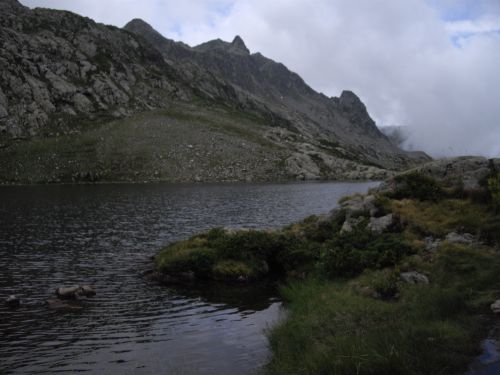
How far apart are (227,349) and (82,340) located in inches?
272

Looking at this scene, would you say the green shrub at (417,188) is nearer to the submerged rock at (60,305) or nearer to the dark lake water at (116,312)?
the dark lake water at (116,312)

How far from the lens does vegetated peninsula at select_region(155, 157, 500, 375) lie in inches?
497

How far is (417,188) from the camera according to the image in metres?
34.7

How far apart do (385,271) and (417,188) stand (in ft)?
46.3

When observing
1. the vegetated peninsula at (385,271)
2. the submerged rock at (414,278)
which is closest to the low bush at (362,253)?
the vegetated peninsula at (385,271)

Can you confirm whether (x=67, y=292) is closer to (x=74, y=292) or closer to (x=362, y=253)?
(x=74, y=292)

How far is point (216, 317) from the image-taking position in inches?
894

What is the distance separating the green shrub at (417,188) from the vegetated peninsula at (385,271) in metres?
0.09

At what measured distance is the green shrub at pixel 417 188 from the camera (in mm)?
33219

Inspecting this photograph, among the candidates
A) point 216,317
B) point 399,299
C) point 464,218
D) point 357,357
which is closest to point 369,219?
point 464,218

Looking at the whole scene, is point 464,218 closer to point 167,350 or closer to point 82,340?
point 167,350

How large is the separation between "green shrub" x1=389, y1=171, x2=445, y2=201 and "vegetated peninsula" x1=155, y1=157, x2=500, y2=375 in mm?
89

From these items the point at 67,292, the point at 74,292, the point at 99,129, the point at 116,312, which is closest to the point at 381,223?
the point at 116,312

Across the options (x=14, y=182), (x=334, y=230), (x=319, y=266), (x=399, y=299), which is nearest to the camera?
(x=399, y=299)
